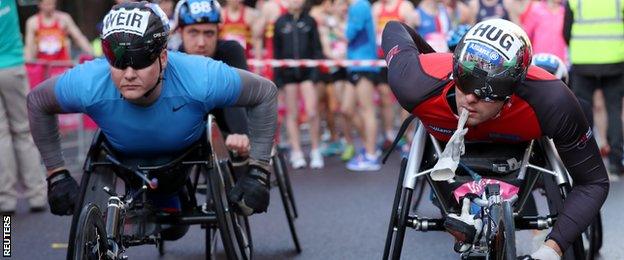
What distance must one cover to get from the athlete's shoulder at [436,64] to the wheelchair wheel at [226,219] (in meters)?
1.18

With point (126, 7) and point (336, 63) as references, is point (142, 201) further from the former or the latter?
point (336, 63)

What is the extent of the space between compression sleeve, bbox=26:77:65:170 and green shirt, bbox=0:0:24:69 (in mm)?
3850

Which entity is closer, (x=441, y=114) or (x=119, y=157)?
(x=441, y=114)

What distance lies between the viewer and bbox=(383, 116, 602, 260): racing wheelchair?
5.05 metres

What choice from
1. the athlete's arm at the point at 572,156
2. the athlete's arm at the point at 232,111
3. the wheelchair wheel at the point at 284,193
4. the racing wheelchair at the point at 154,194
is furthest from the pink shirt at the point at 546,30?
the athlete's arm at the point at 572,156

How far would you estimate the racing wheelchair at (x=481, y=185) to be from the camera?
5047mm

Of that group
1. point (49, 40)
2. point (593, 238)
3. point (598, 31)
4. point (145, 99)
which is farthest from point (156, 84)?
point (49, 40)

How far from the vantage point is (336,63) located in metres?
13.7

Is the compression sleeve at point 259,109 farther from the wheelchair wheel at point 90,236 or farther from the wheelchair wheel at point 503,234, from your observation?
the wheelchair wheel at point 503,234

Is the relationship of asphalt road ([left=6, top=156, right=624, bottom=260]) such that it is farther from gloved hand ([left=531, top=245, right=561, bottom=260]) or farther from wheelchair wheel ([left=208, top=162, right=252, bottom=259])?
gloved hand ([left=531, top=245, right=561, bottom=260])

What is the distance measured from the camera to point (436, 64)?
5348 millimetres

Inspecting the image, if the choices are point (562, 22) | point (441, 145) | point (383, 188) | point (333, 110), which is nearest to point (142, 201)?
point (441, 145)

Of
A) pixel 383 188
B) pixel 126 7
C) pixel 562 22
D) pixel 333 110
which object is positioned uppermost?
pixel 126 7

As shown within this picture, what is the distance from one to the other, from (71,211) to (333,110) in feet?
32.1
